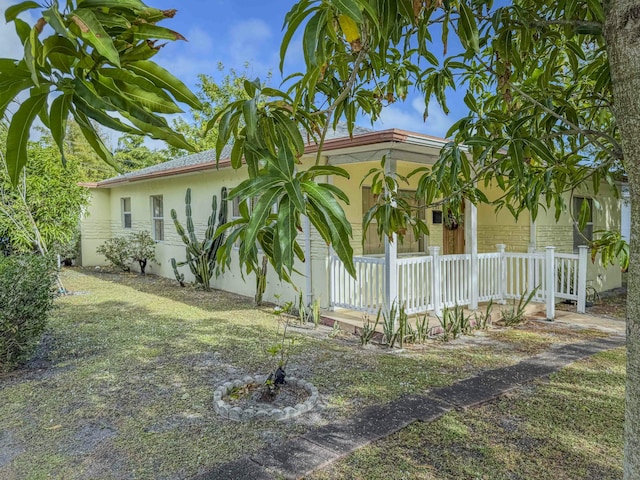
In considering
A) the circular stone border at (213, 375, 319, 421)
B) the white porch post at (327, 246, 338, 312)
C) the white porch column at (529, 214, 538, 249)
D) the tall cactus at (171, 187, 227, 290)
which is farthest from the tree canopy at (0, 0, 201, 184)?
the tall cactus at (171, 187, 227, 290)

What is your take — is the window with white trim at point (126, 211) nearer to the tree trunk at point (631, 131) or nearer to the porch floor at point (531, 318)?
the porch floor at point (531, 318)

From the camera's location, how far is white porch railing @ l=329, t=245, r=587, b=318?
687 cm

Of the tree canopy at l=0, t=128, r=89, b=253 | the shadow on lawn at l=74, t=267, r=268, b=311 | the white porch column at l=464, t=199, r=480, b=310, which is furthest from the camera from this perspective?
the tree canopy at l=0, t=128, r=89, b=253

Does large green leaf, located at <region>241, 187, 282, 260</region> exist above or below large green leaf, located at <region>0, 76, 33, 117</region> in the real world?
below

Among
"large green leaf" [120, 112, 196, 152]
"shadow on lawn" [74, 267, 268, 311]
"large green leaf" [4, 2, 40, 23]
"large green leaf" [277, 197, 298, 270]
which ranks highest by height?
"large green leaf" [4, 2, 40, 23]

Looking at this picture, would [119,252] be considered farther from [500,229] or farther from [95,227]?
[500,229]

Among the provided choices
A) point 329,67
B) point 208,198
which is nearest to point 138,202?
point 208,198

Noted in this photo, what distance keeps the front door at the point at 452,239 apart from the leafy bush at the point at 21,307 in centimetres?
761

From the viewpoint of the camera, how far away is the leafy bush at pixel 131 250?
13.1 metres

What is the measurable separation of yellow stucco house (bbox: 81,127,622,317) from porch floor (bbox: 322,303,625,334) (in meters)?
0.24

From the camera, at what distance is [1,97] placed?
80 cm

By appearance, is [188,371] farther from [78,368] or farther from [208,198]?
[208,198]

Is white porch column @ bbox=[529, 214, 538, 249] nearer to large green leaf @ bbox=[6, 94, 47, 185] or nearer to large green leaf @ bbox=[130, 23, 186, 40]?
large green leaf @ bbox=[130, 23, 186, 40]

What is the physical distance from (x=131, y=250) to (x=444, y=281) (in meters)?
9.88
